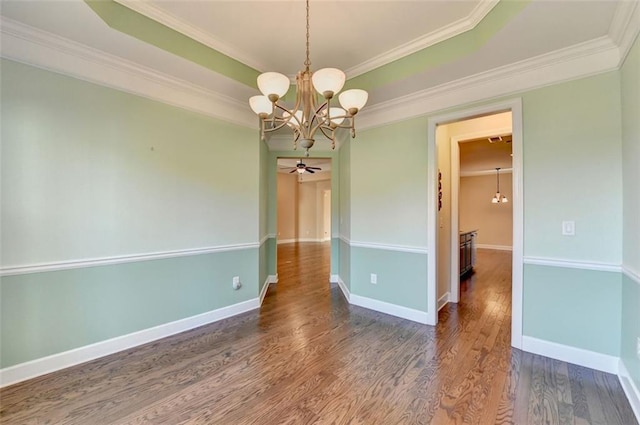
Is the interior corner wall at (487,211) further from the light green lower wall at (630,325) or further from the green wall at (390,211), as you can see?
the light green lower wall at (630,325)

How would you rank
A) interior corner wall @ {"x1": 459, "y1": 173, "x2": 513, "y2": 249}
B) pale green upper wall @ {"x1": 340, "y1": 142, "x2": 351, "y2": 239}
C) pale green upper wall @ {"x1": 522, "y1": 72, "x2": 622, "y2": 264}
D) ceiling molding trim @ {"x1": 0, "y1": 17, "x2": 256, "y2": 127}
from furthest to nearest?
interior corner wall @ {"x1": 459, "y1": 173, "x2": 513, "y2": 249} < pale green upper wall @ {"x1": 340, "y1": 142, "x2": 351, "y2": 239} < pale green upper wall @ {"x1": 522, "y1": 72, "x2": 622, "y2": 264} < ceiling molding trim @ {"x1": 0, "y1": 17, "x2": 256, "y2": 127}

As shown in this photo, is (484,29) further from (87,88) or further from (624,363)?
(87,88)

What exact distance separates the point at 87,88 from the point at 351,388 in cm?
315

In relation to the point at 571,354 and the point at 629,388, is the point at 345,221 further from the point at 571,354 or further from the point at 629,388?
the point at 629,388

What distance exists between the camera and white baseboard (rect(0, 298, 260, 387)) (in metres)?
1.90

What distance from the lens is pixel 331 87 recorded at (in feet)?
5.57

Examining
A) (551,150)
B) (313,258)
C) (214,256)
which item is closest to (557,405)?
(551,150)

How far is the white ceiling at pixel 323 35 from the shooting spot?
1.77 meters

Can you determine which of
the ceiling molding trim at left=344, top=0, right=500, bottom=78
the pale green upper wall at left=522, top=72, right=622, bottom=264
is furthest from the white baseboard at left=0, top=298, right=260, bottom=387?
the pale green upper wall at left=522, top=72, right=622, bottom=264

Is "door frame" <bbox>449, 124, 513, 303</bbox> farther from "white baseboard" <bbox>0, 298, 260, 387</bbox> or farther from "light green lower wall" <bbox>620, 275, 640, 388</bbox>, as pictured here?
"white baseboard" <bbox>0, 298, 260, 387</bbox>

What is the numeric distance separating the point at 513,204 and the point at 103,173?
3670mm

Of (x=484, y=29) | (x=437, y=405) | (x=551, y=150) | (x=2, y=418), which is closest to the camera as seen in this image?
(x=2, y=418)

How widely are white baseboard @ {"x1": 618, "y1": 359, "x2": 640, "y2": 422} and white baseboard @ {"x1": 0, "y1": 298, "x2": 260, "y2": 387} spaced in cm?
335

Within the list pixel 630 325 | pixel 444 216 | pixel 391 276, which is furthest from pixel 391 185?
pixel 630 325
